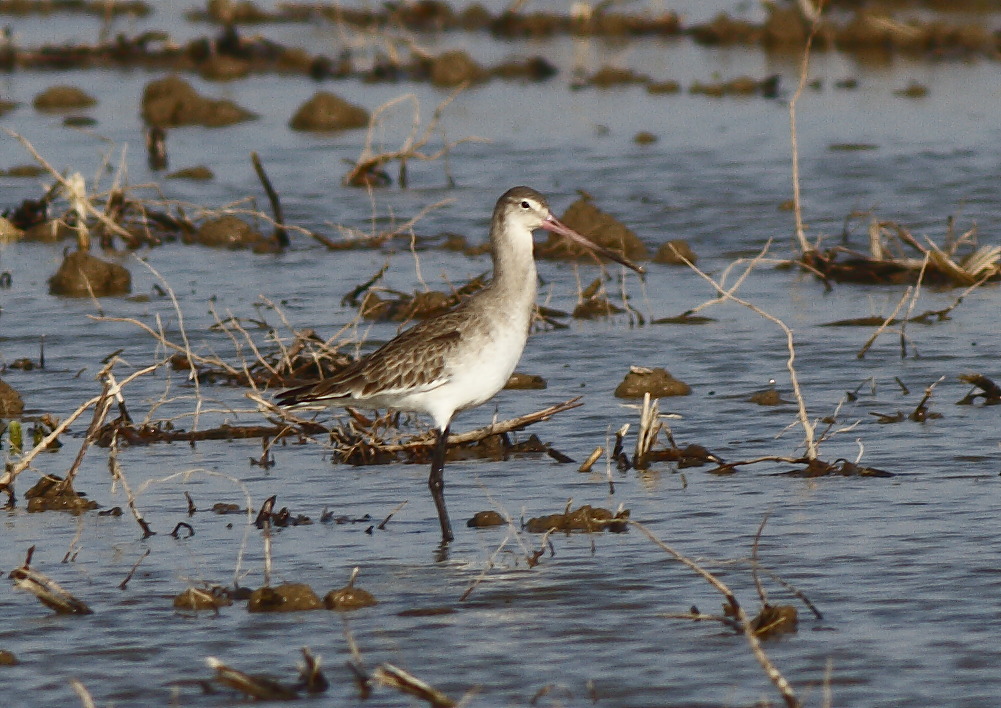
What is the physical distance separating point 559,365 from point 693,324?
1547 millimetres

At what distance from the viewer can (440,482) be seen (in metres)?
8.64

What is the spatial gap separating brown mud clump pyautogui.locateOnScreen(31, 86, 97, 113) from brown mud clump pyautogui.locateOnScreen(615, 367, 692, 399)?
57.0 feet

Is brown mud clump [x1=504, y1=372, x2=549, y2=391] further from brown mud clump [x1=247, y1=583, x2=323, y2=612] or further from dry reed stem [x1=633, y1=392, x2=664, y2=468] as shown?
brown mud clump [x1=247, y1=583, x2=323, y2=612]

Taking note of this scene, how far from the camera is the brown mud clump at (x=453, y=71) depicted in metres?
27.7

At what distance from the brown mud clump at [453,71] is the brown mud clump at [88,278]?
13.7 m

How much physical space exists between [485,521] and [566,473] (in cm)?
96

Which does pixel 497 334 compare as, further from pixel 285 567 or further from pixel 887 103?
pixel 887 103

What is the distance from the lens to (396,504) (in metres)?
8.98

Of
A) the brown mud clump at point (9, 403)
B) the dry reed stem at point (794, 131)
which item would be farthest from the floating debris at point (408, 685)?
the dry reed stem at point (794, 131)

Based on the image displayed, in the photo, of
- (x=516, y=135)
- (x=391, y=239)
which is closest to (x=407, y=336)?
(x=391, y=239)

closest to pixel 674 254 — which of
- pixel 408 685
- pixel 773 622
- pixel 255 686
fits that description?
pixel 773 622

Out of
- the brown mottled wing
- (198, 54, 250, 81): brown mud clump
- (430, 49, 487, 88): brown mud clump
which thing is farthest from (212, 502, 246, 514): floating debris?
(198, 54, 250, 81): brown mud clump

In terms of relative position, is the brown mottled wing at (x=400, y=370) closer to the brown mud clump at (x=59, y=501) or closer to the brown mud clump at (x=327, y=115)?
the brown mud clump at (x=59, y=501)

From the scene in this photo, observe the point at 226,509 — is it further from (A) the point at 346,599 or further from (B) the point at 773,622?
(B) the point at 773,622
